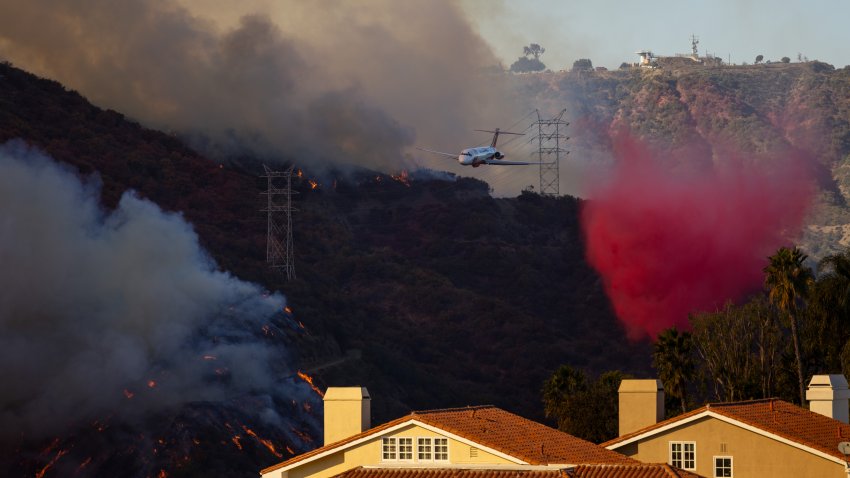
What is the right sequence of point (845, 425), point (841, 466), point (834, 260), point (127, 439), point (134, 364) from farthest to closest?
1. point (134, 364)
2. point (127, 439)
3. point (834, 260)
4. point (845, 425)
5. point (841, 466)

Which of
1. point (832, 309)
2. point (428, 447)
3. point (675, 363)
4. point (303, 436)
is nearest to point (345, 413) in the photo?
point (428, 447)

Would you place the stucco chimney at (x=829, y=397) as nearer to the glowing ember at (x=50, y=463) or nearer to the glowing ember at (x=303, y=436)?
the glowing ember at (x=50, y=463)

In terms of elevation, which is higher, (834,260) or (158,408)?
(834,260)

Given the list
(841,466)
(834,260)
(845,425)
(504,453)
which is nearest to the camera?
(504,453)

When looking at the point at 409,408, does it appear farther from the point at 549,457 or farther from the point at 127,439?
the point at 549,457

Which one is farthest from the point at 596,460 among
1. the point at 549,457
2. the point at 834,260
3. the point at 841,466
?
the point at 834,260

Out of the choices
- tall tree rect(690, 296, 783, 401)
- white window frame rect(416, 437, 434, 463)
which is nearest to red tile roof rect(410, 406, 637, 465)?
white window frame rect(416, 437, 434, 463)

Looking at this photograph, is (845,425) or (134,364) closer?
(845,425)

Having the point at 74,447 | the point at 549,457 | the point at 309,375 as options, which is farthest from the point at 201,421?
the point at 549,457
